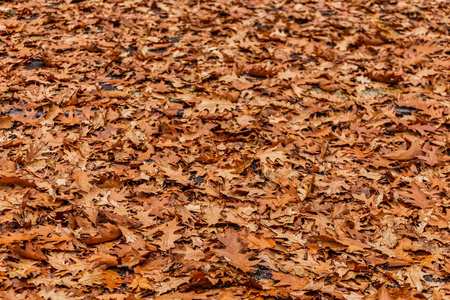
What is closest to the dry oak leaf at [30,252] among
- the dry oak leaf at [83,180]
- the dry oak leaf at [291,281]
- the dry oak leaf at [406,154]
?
the dry oak leaf at [83,180]

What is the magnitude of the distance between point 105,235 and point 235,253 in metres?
0.83

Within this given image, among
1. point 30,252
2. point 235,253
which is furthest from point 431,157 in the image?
point 30,252

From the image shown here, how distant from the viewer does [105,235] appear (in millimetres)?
2529

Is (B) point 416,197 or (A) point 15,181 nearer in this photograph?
(A) point 15,181

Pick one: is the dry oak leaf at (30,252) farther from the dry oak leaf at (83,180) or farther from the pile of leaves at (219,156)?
the dry oak leaf at (83,180)

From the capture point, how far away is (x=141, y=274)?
7.81 ft

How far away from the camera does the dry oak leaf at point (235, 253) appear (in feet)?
8.00

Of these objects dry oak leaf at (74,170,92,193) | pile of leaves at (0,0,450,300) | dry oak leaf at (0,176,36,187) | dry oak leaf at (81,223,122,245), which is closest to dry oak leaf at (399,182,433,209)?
pile of leaves at (0,0,450,300)

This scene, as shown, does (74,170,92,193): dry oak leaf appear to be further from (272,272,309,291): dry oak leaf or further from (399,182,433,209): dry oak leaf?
(399,182,433,209): dry oak leaf

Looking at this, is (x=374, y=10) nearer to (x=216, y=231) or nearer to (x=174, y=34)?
(x=174, y=34)

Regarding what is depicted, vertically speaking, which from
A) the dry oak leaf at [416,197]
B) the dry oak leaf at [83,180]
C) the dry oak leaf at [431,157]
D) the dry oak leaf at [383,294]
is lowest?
the dry oak leaf at [383,294]

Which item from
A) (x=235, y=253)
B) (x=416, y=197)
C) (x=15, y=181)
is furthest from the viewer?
(x=416, y=197)

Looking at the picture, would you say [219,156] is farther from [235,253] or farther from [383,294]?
[383,294]

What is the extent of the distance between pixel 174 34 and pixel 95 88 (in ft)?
4.85
